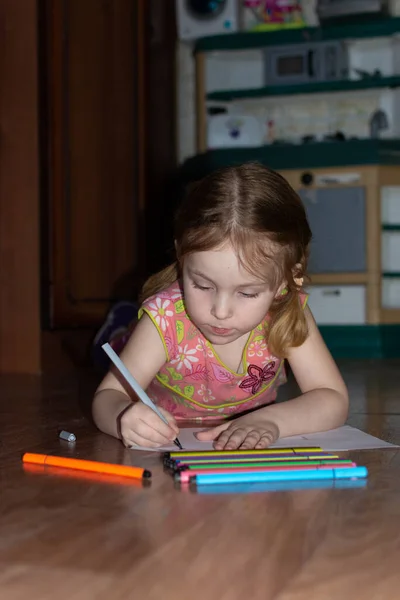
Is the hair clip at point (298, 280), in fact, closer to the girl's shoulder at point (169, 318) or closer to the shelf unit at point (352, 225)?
the girl's shoulder at point (169, 318)

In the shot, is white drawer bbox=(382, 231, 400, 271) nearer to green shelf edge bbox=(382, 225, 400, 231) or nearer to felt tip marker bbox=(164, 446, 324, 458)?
green shelf edge bbox=(382, 225, 400, 231)

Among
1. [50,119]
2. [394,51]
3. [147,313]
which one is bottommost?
[147,313]

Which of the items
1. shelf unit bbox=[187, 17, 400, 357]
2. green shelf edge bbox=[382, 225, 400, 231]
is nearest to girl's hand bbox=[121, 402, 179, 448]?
shelf unit bbox=[187, 17, 400, 357]

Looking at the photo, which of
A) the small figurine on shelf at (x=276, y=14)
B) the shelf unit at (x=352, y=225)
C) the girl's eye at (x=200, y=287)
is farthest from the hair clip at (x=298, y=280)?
the small figurine on shelf at (x=276, y=14)

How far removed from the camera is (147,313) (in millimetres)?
1149

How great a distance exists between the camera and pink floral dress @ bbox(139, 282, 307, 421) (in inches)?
45.4

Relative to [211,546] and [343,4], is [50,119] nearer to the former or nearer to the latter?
[343,4]

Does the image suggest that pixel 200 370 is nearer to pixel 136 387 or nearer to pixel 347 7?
pixel 136 387

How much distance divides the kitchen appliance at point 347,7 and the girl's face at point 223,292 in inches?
92.3

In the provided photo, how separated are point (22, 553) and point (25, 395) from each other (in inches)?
44.3

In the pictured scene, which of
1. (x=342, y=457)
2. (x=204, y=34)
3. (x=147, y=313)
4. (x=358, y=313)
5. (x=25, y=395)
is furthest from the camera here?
(x=204, y=34)

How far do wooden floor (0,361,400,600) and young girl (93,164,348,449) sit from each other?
4.4 inches

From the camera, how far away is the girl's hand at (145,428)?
3.02ft

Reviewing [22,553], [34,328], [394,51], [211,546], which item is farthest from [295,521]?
[394,51]
